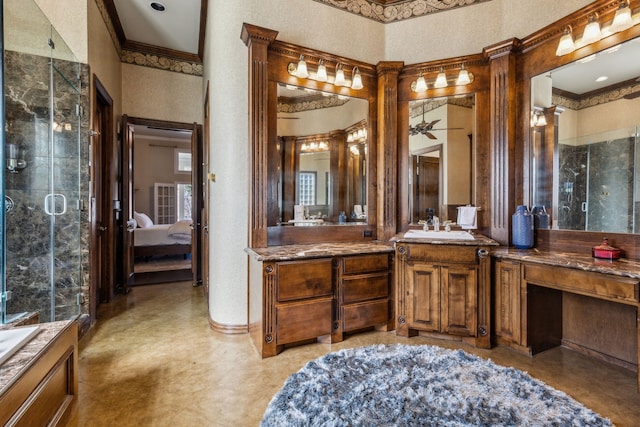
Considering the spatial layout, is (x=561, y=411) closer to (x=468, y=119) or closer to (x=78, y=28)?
(x=468, y=119)

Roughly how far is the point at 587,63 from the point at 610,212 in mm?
1184

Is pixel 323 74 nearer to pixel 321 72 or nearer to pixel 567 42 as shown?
pixel 321 72

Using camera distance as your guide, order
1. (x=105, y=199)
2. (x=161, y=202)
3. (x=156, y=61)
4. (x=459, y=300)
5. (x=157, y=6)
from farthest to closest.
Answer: (x=161, y=202)
(x=156, y=61)
(x=105, y=199)
(x=157, y=6)
(x=459, y=300)

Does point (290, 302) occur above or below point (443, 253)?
below

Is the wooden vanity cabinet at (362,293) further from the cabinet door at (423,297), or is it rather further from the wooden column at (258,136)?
the wooden column at (258,136)

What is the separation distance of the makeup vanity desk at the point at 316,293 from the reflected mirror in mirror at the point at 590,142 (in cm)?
150

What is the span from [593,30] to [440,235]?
1907 mm

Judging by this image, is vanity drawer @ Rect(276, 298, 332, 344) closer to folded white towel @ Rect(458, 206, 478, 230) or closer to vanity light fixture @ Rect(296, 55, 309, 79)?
folded white towel @ Rect(458, 206, 478, 230)

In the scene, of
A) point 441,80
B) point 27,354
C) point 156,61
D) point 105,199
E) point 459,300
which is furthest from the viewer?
point 156,61

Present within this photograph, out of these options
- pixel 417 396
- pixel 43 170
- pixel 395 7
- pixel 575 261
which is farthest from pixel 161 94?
pixel 575 261

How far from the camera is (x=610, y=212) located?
2250 millimetres

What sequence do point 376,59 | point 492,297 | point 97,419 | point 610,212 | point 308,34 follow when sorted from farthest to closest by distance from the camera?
point 376,59 → point 308,34 → point 492,297 → point 610,212 → point 97,419

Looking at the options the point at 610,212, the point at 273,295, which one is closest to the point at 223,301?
the point at 273,295

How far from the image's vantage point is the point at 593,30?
2.26m
